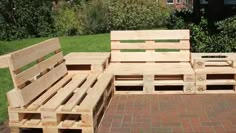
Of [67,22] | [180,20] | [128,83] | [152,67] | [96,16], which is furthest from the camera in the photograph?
[67,22]

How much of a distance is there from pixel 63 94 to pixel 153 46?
2594 millimetres

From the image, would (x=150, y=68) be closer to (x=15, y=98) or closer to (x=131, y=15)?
(x=15, y=98)

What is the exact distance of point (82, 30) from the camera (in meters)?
16.3

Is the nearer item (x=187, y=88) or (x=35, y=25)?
(x=187, y=88)

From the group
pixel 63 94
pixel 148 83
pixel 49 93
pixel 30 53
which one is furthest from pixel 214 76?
pixel 30 53

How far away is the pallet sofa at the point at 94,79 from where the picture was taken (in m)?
4.36

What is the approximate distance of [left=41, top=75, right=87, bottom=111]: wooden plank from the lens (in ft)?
14.4

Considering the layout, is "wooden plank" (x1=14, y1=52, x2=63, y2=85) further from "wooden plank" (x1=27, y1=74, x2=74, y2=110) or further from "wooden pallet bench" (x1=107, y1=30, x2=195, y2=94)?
"wooden pallet bench" (x1=107, y1=30, x2=195, y2=94)

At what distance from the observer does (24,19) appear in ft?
50.6

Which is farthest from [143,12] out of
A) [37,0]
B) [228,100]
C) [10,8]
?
[228,100]

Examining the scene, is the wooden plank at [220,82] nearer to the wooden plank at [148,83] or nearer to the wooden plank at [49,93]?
the wooden plank at [148,83]

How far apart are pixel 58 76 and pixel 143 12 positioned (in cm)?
1134

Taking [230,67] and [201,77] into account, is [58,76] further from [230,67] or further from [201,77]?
[230,67]

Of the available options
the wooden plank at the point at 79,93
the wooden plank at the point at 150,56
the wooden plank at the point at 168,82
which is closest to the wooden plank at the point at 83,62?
the wooden plank at the point at 79,93
